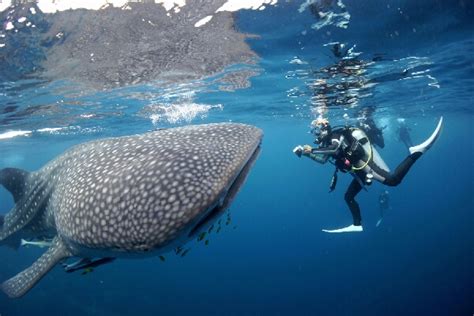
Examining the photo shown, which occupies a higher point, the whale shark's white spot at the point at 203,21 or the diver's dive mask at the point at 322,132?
the whale shark's white spot at the point at 203,21

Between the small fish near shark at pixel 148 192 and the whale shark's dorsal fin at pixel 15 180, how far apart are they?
92.0 inches

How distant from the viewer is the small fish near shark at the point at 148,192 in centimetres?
238

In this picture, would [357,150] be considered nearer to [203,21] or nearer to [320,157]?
[320,157]

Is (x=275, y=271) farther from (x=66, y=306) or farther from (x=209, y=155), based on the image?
(x=209, y=155)

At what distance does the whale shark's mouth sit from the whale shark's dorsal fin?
15.9ft

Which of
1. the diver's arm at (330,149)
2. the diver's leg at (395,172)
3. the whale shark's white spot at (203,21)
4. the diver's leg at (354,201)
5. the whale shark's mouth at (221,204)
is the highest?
the whale shark's white spot at (203,21)

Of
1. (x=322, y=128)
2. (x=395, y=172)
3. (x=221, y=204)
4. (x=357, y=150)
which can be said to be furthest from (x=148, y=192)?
(x=395, y=172)

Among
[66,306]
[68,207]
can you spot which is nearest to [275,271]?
[66,306]

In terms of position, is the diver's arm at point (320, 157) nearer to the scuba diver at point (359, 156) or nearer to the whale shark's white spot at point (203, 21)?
the scuba diver at point (359, 156)

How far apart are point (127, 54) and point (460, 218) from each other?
50995mm

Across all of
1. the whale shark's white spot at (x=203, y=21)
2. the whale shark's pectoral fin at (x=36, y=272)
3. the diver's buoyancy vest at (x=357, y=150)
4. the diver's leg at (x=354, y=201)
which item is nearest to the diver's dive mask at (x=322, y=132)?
the diver's buoyancy vest at (x=357, y=150)

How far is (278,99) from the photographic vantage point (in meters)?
21.8

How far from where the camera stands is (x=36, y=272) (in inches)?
157

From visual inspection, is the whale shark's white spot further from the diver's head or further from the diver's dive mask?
the diver's dive mask
